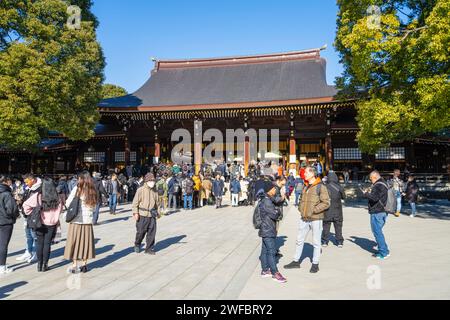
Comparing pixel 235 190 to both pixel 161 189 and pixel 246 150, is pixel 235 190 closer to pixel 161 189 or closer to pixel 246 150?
pixel 161 189

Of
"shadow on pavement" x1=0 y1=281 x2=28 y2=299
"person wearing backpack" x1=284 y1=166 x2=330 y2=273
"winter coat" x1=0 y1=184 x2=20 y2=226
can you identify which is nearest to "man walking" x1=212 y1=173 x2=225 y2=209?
"person wearing backpack" x1=284 y1=166 x2=330 y2=273

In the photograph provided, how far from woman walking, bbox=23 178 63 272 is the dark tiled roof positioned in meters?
16.5

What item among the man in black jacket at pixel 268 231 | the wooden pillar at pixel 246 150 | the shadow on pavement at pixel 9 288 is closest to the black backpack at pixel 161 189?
the shadow on pavement at pixel 9 288

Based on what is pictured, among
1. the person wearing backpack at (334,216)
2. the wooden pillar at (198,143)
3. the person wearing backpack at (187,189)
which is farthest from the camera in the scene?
the wooden pillar at (198,143)

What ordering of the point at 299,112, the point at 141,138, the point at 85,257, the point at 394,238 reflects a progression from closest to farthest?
the point at 85,257
the point at 394,238
the point at 299,112
the point at 141,138

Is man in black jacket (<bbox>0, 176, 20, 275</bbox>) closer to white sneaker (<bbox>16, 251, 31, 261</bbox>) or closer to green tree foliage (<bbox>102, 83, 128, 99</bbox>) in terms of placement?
white sneaker (<bbox>16, 251, 31, 261</bbox>)

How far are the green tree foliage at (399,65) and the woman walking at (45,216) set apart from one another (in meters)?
10.7

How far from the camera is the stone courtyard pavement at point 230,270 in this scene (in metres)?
4.80

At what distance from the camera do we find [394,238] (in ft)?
28.2

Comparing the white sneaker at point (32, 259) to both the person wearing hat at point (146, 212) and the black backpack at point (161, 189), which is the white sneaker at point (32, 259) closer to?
the person wearing hat at point (146, 212)

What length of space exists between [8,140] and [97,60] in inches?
253

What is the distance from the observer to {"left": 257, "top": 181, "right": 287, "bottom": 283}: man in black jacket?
5.40 meters
